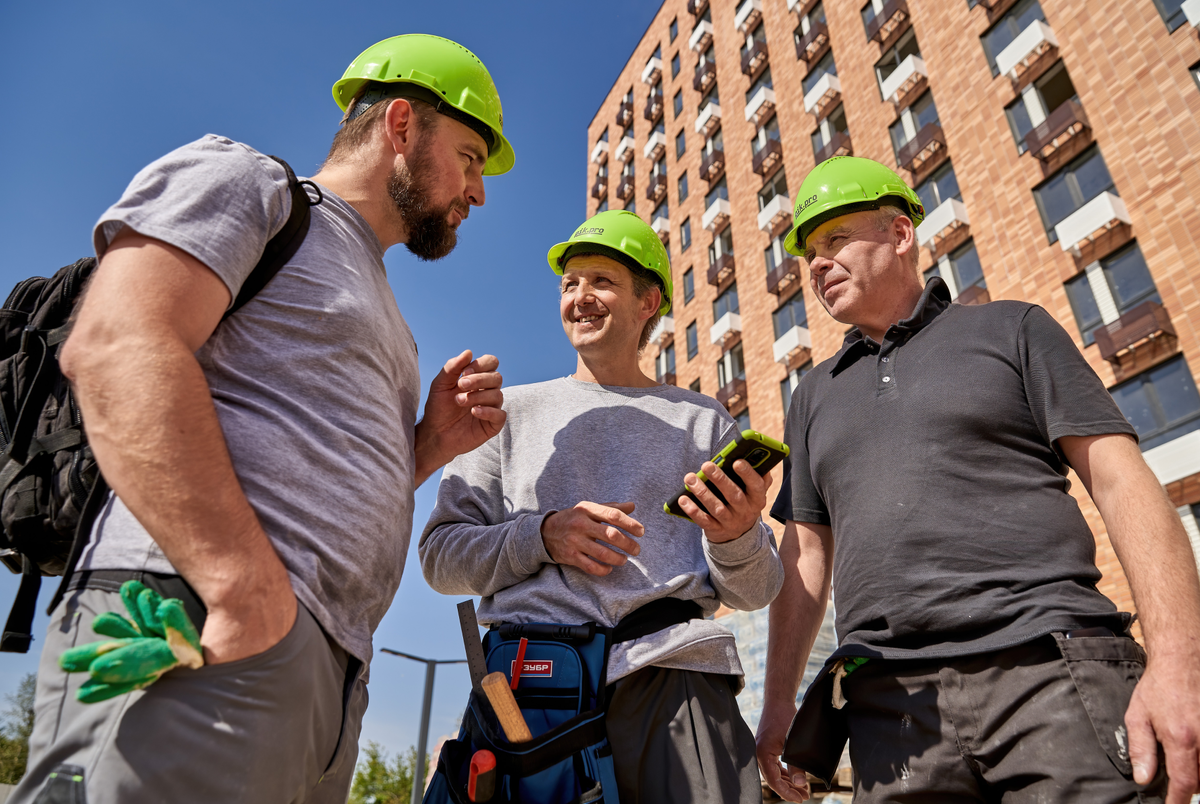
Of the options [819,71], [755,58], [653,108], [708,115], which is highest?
[653,108]

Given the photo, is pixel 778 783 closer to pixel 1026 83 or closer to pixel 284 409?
pixel 284 409

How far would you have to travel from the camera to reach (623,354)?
3334 millimetres

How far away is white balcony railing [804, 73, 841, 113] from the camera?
24078 millimetres

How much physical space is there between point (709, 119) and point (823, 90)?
23.7 ft

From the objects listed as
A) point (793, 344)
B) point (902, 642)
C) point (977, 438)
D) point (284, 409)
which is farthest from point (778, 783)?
point (793, 344)

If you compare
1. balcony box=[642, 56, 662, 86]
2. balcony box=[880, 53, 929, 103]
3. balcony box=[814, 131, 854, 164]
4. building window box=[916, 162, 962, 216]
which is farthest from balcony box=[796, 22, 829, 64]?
balcony box=[642, 56, 662, 86]

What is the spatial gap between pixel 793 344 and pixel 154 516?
73.8 ft

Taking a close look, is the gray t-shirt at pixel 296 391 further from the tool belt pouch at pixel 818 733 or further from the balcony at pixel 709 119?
the balcony at pixel 709 119

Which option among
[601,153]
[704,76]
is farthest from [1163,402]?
[601,153]

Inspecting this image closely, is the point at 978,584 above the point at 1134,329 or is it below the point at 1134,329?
below

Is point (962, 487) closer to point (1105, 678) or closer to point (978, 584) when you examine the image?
point (978, 584)

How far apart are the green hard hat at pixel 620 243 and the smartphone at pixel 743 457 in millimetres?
1336

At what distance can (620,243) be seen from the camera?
11.1 ft

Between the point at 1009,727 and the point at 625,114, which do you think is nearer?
the point at 1009,727
